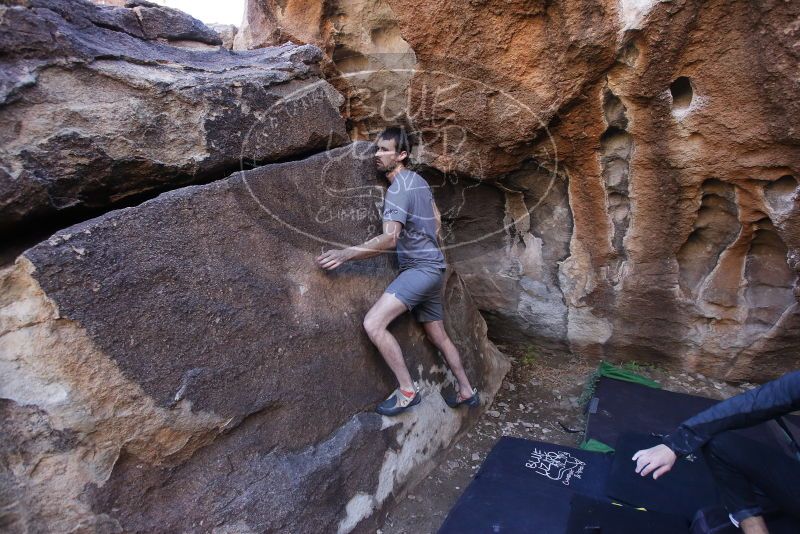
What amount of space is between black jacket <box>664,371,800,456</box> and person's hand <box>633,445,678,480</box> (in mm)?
34

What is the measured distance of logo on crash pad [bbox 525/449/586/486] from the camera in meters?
2.62

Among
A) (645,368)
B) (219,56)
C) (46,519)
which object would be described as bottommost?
(645,368)

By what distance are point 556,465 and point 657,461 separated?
970 mm

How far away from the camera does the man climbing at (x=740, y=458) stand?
1757mm

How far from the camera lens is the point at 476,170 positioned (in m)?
3.29

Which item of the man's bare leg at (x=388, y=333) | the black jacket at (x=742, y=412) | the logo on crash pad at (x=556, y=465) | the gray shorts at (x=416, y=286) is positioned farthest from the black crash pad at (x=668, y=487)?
the gray shorts at (x=416, y=286)

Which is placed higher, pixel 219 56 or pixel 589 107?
pixel 219 56

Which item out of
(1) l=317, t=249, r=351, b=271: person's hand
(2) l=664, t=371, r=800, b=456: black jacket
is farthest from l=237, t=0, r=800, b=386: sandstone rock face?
(2) l=664, t=371, r=800, b=456: black jacket

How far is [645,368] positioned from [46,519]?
3.60 metres

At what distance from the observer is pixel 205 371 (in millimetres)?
1966

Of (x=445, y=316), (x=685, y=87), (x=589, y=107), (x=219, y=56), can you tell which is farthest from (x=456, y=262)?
(x=219, y=56)

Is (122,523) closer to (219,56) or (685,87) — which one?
(219,56)

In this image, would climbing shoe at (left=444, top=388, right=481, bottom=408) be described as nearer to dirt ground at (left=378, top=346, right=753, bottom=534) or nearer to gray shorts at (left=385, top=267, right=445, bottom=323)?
dirt ground at (left=378, top=346, right=753, bottom=534)

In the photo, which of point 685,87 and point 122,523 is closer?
point 122,523
